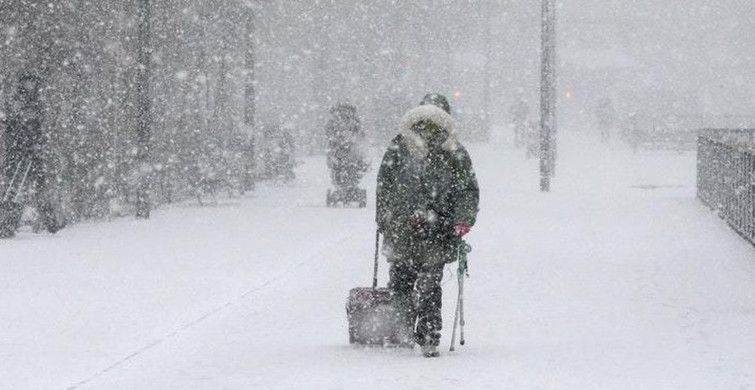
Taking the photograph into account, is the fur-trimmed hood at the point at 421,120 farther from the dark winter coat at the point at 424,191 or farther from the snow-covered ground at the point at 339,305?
the snow-covered ground at the point at 339,305

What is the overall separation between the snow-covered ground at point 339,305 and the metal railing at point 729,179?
0.36 meters

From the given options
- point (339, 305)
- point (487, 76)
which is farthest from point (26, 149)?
point (487, 76)

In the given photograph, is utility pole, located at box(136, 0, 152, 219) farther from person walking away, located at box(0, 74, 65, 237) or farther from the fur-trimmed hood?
the fur-trimmed hood

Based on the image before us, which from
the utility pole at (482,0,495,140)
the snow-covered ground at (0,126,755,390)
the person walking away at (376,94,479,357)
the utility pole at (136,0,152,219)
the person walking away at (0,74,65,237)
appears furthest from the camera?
the utility pole at (482,0,495,140)

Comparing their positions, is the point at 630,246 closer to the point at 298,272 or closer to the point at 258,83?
the point at 298,272

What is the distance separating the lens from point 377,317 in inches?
427

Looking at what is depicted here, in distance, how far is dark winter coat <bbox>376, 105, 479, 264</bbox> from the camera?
419 inches

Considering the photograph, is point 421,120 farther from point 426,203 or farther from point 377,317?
point 377,317

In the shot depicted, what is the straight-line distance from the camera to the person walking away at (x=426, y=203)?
34.8ft

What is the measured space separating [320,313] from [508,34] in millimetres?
77698

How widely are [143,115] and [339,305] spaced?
10.4 metres

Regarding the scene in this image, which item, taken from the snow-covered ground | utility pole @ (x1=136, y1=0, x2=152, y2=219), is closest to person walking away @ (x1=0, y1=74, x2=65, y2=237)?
the snow-covered ground

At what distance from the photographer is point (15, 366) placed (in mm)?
10125

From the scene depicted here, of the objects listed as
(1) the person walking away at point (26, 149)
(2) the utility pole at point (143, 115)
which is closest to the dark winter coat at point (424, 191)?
(1) the person walking away at point (26, 149)
